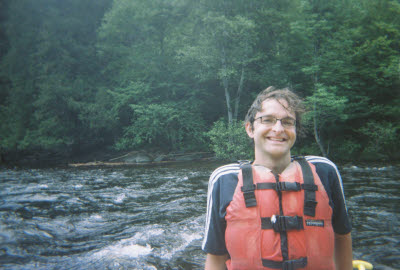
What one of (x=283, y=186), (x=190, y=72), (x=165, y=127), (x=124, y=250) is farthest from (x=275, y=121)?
(x=190, y=72)

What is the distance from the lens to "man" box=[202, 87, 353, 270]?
166cm

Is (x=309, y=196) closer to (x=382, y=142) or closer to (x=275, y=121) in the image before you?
(x=275, y=121)

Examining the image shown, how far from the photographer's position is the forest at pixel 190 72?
1591cm

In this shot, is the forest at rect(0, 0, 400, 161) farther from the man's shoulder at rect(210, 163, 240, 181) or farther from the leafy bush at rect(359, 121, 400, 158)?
the man's shoulder at rect(210, 163, 240, 181)

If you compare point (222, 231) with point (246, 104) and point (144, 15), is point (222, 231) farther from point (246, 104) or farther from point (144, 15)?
point (144, 15)

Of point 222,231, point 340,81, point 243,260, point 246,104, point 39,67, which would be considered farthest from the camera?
point 39,67

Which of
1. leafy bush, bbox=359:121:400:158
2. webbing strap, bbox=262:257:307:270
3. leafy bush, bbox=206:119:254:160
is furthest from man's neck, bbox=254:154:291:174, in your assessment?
leafy bush, bbox=359:121:400:158

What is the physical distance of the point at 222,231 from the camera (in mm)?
1865

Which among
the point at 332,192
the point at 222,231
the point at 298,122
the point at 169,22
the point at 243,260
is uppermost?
the point at 169,22

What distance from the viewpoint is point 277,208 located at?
1.72m

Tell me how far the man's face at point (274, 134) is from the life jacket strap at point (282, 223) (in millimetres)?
442

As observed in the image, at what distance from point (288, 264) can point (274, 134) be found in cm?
83

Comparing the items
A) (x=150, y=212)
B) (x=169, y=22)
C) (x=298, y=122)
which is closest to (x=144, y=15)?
(x=169, y=22)

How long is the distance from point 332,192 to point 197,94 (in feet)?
68.0
